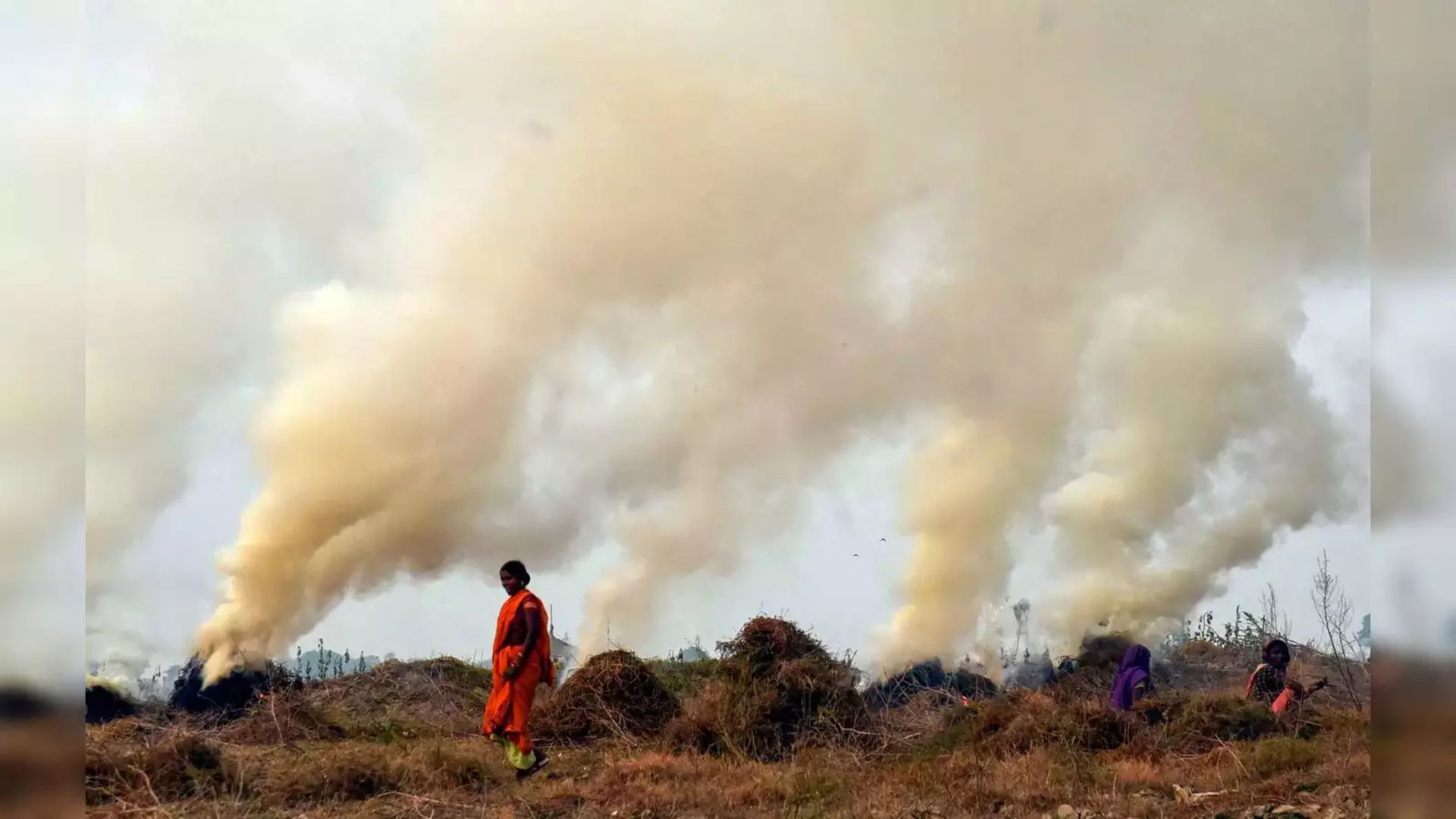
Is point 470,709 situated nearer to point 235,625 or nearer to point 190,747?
point 235,625

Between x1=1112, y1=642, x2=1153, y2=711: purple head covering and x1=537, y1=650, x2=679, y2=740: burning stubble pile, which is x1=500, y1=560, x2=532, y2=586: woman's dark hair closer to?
x1=537, y1=650, x2=679, y2=740: burning stubble pile

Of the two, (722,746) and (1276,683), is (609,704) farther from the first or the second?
(1276,683)

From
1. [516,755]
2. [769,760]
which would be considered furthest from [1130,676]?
[516,755]

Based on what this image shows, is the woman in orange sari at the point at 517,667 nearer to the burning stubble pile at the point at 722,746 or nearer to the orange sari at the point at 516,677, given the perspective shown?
the orange sari at the point at 516,677

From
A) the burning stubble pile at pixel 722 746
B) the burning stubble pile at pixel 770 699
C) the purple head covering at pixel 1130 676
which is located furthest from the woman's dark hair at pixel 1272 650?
the burning stubble pile at pixel 770 699

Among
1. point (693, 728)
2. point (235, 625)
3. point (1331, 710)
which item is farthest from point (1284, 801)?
point (235, 625)

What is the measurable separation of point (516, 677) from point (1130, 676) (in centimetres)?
845

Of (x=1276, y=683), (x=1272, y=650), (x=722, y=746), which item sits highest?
(x=1272, y=650)

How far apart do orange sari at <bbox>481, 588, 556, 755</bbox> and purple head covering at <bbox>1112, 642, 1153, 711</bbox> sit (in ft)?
25.3

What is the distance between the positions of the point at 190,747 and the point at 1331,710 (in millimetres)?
12871

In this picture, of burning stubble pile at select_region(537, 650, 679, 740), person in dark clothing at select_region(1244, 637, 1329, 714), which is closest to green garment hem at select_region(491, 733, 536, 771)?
burning stubble pile at select_region(537, 650, 679, 740)

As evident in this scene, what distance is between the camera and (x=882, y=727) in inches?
461

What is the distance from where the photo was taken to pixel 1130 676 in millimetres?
12414

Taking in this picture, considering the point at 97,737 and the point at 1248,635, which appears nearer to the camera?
the point at 97,737
